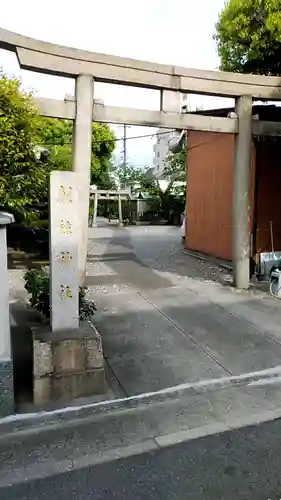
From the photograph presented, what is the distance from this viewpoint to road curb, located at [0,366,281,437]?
11.1ft

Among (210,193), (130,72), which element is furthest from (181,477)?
(210,193)

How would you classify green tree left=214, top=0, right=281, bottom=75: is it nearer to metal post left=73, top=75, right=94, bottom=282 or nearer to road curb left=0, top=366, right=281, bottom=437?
metal post left=73, top=75, right=94, bottom=282

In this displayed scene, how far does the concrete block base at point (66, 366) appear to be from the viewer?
3643mm

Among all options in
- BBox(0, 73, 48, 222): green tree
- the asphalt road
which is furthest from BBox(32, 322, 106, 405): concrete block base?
BBox(0, 73, 48, 222): green tree

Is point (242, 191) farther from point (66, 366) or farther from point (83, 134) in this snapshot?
point (66, 366)

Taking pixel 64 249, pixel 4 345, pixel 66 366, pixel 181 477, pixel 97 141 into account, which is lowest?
pixel 181 477

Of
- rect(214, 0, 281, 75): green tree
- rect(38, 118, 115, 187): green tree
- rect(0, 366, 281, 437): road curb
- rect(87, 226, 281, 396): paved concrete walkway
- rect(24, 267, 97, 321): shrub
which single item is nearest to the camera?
rect(0, 366, 281, 437): road curb

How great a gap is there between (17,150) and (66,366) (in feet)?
15.6

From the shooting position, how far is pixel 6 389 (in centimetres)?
347

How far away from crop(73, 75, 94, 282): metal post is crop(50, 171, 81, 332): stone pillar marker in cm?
317

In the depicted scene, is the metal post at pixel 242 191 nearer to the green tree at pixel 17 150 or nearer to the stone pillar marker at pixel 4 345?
the green tree at pixel 17 150

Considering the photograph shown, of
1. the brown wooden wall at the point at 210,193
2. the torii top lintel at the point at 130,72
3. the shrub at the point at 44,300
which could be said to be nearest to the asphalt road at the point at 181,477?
the shrub at the point at 44,300

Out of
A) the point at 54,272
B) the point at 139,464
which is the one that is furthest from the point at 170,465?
the point at 54,272

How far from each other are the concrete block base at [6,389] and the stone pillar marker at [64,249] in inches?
22.2
